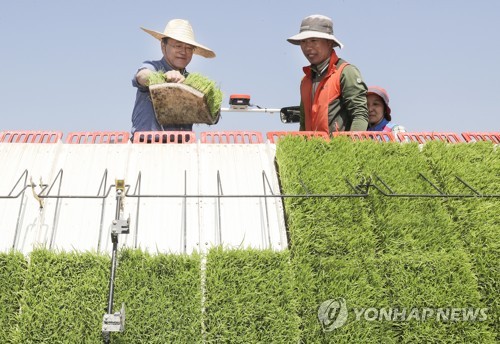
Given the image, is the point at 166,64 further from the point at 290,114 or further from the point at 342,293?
the point at 290,114

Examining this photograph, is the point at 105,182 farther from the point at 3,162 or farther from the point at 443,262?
the point at 443,262

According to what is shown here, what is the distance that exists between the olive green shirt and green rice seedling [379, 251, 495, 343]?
1507 mm

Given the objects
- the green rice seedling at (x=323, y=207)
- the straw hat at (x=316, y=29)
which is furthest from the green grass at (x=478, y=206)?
the straw hat at (x=316, y=29)

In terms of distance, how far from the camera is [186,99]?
4.19 metres

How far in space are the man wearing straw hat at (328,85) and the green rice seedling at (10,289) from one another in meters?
2.77

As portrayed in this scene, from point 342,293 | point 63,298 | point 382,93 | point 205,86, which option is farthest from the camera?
point 382,93

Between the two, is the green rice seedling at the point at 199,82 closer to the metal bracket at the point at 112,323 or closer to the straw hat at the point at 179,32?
the straw hat at the point at 179,32

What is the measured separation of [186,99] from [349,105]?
58.2 inches

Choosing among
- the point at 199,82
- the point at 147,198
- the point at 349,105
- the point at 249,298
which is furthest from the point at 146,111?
the point at 249,298

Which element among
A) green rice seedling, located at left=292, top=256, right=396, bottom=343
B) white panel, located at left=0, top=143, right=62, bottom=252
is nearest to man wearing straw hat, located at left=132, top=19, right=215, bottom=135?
white panel, located at left=0, top=143, right=62, bottom=252

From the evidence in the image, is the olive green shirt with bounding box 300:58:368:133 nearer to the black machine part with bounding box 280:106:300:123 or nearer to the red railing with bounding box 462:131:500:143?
the red railing with bounding box 462:131:500:143

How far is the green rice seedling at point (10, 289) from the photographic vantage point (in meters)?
2.95

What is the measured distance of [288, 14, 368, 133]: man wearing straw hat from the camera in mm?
4617

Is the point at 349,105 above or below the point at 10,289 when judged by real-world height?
above
